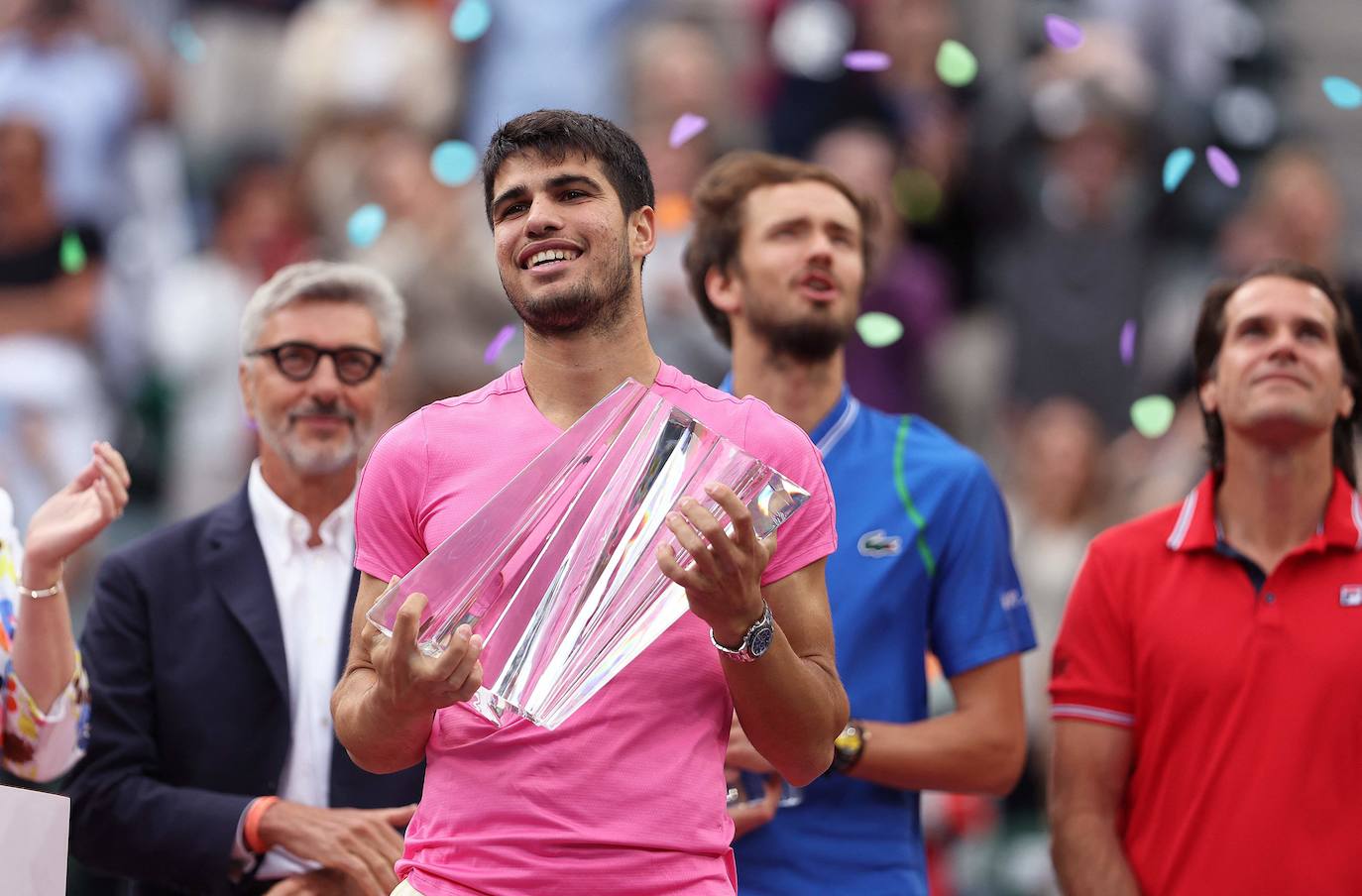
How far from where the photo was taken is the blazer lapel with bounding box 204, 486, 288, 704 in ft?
13.5

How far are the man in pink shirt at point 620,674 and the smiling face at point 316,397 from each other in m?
1.26

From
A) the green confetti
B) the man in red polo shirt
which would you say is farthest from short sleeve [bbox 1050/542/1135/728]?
the green confetti

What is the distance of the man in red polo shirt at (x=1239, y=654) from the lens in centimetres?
403

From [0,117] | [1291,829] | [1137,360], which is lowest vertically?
[1291,829]

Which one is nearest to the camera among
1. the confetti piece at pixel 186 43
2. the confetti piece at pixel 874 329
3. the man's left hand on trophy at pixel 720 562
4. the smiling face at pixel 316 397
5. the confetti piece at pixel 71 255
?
the man's left hand on trophy at pixel 720 562

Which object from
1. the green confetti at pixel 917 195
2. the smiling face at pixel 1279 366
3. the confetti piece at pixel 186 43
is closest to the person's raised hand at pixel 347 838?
the smiling face at pixel 1279 366

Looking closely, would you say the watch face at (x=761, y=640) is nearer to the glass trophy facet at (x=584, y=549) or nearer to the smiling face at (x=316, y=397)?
the glass trophy facet at (x=584, y=549)

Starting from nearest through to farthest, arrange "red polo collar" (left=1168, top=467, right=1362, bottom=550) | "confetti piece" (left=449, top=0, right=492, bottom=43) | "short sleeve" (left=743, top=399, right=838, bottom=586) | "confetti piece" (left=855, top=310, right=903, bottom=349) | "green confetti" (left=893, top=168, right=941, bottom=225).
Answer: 1. "short sleeve" (left=743, top=399, right=838, bottom=586)
2. "red polo collar" (left=1168, top=467, right=1362, bottom=550)
3. "confetti piece" (left=855, top=310, right=903, bottom=349)
4. "confetti piece" (left=449, top=0, right=492, bottom=43)
5. "green confetti" (left=893, top=168, right=941, bottom=225)

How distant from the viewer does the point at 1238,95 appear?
8688 millimetres

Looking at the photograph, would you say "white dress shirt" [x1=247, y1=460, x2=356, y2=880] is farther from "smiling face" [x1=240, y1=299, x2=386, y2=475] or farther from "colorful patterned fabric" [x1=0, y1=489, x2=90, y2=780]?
"colorful patterned fabric" [x1=0, y1=489, x2=90, y2=780]

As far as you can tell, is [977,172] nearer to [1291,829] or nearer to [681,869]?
[1291,829]

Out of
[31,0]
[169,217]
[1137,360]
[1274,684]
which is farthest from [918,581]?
[31,0]

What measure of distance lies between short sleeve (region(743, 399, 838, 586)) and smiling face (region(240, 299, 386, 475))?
60.7 inches

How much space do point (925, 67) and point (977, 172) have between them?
51 cm
